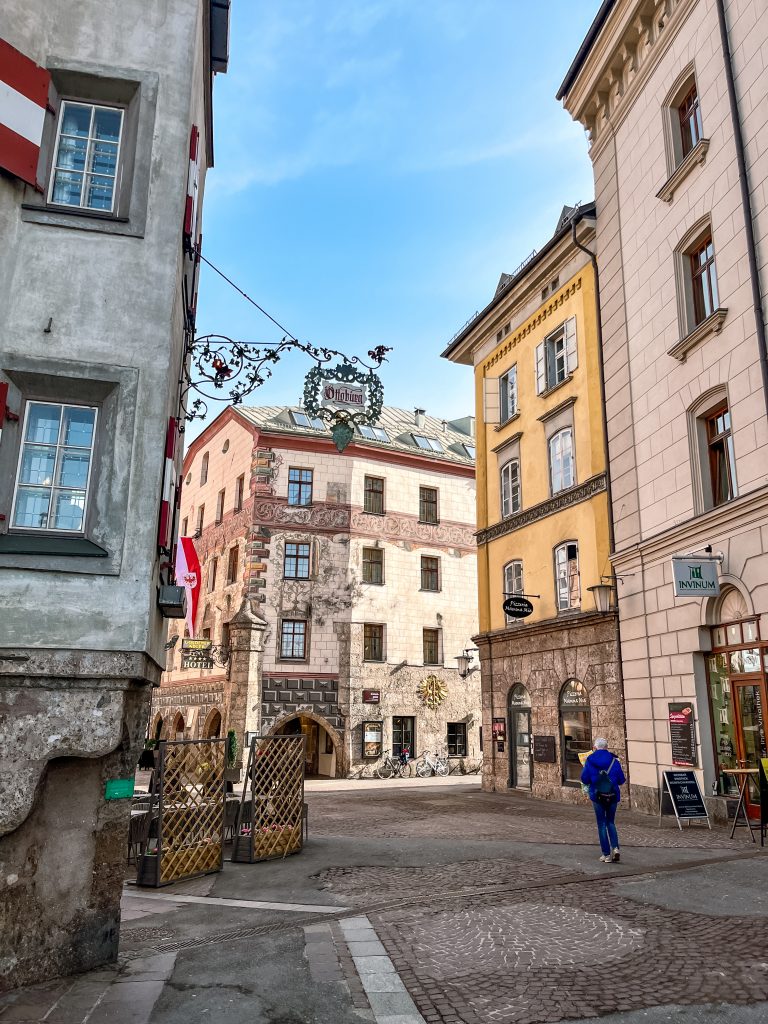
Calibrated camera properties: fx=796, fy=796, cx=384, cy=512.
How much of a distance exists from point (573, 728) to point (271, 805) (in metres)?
9.57

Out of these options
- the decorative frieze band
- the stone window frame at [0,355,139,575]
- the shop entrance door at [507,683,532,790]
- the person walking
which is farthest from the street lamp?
the stone window frame at [0,355,139,575]

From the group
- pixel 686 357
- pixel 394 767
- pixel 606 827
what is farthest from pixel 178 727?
pixel 606 827

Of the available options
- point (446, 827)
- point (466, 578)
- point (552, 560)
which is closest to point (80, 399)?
point (446, 827)

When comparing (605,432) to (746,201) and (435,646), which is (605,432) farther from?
(435,646)

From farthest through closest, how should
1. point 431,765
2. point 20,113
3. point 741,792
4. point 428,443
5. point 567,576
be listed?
point 428,443 < point 431,765 < point 567,576 < point 741,792 < point 20,113

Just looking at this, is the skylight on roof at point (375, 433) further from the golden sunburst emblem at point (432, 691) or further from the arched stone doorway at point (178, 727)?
the arched stone doorway at point (178, 727)

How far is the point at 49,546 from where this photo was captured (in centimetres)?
685

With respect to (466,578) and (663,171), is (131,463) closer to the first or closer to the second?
(663,171)

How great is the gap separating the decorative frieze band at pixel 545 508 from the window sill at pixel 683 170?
238 inches

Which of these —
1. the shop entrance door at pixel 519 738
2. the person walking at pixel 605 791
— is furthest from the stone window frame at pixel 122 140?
the shop entrance door at pixel 519 738

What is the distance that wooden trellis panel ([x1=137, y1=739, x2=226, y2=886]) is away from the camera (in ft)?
32.7

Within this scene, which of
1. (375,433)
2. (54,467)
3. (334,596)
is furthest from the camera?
(375,433)

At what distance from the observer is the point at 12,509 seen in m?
6.96

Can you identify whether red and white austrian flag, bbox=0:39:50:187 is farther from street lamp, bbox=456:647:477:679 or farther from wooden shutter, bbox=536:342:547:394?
street lamp, bbox=456:647:477:679
